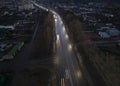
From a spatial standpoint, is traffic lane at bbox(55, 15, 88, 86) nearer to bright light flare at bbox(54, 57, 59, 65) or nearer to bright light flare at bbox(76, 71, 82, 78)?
bright light flare at bbox(76, 71, 82, 78)

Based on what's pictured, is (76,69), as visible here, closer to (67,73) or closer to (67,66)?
(67,73)

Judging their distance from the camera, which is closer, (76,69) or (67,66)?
(76,69)

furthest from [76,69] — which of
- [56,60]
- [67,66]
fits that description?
[56,60]

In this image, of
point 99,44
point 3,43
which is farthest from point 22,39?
point 99,44

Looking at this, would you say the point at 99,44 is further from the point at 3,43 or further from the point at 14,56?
the point at 3,43

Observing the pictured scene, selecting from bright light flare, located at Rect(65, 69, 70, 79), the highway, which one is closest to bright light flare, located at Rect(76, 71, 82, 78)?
the highway

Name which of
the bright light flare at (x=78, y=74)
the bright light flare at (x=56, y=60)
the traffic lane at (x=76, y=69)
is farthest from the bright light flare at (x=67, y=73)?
the bright light flare at (x=56, y=60)

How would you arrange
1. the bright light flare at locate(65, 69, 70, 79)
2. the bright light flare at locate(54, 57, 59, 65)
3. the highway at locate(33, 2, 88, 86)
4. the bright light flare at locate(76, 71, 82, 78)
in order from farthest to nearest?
1. the bright light flare at locate(54, 57, 59, 65)
2. the bright light flare at locate(65, 69, 70, 79)
3. the bright light flare at locate(76, 71, 82, 78)
4. the highway at locate(33, 2, 88, 86)

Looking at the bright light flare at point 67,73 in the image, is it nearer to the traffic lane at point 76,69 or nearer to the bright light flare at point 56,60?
the traffic lane at point 76,69

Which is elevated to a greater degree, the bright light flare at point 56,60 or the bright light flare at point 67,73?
the bright light flare at point 67,73

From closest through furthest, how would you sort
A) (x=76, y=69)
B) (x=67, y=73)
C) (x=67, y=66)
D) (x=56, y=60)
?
(x=67, y=73) < (x=76, y=69) < (x=67, y=66) < (x=56, y=60)

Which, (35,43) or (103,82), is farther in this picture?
(35,43)
